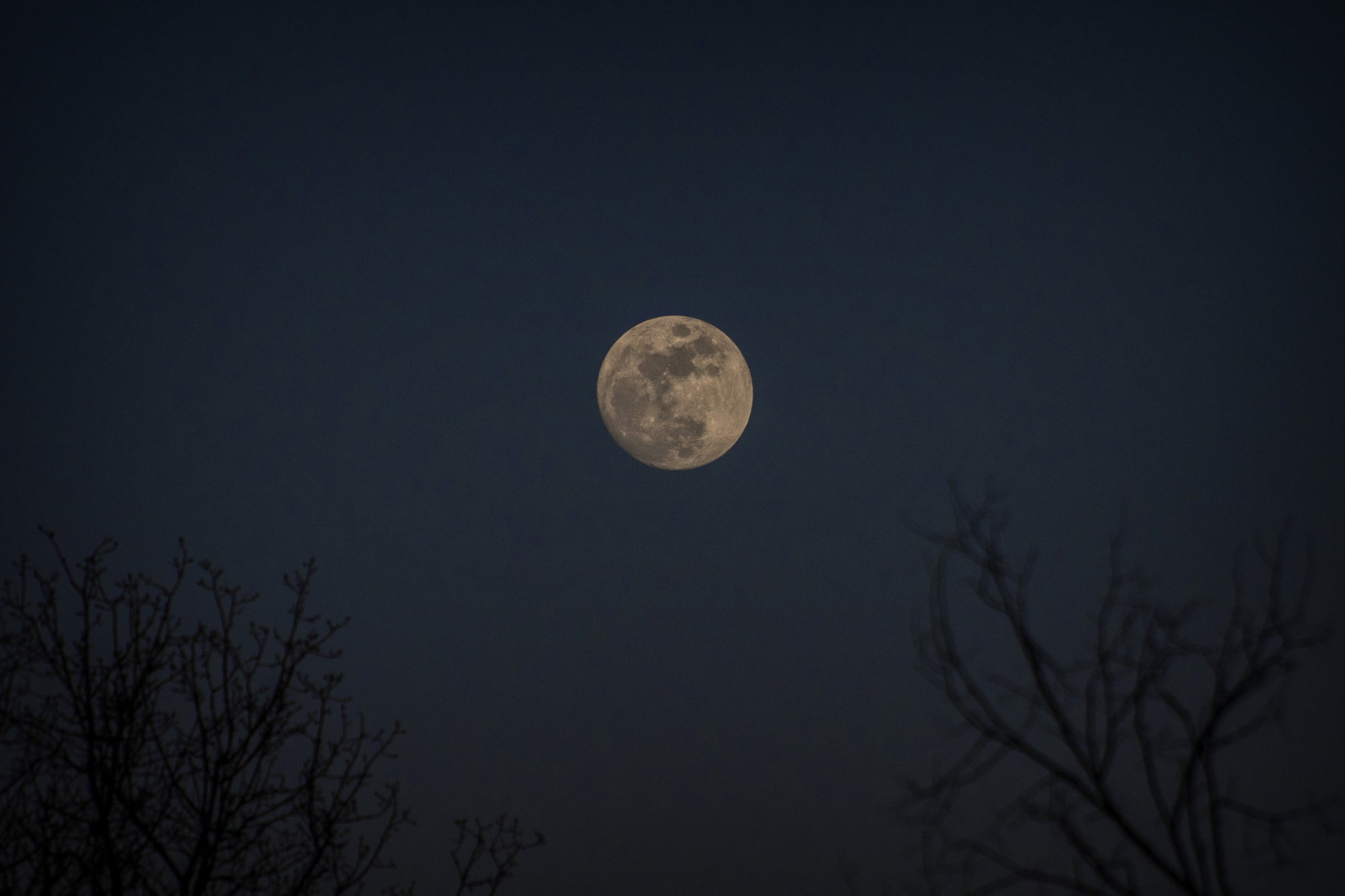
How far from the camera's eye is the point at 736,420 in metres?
18.2

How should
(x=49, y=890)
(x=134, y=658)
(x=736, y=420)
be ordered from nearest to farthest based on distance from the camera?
(x=49, y=890) < (x=134, y=658) < (x=736, y=420)

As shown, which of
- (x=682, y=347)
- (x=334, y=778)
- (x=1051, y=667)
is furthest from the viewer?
(x=682, y=347)

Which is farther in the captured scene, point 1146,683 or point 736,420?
point 736,420

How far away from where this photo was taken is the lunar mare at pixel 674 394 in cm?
1670

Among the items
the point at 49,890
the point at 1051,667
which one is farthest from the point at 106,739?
the point at 1051,667

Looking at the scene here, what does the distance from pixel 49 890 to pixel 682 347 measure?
14.1 metres

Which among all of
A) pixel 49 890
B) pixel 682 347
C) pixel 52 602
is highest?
pixel 682 347

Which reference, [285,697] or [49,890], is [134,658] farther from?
[49,890]

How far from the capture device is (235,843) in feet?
16.8

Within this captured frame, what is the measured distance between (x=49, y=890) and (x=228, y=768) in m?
1.17

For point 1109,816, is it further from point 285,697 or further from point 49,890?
point 49,890

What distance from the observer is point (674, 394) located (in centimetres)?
1661

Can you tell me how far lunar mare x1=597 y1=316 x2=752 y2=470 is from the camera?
16.7 m

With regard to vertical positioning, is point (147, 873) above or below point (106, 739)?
below
